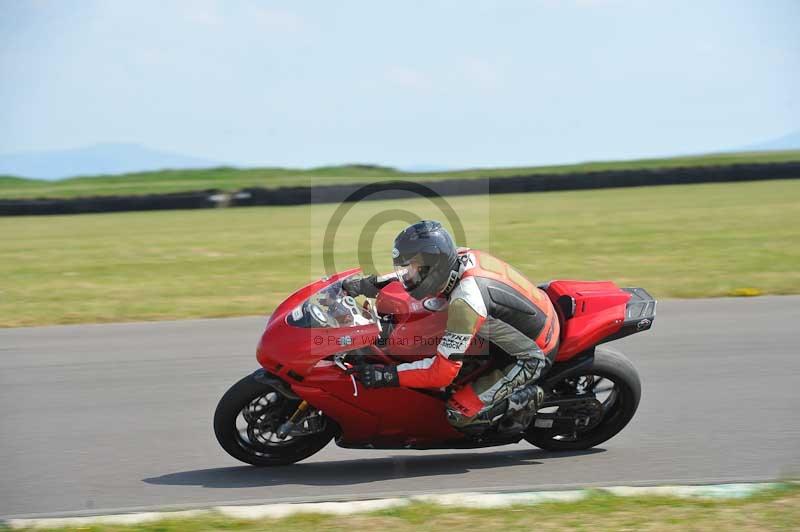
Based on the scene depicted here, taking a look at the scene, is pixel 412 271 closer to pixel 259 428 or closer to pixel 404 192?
pixel 259 428

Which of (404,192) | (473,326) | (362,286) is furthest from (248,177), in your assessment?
(473,326)

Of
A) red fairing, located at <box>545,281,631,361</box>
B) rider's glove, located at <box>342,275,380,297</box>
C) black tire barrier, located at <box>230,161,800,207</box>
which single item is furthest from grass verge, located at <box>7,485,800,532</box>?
black tire barrier, located at <box>230,161,800,207</box>

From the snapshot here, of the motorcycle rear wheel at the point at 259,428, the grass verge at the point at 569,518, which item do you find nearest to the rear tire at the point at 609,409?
the grass verge at the point at 569,518

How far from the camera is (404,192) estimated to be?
2792 cm

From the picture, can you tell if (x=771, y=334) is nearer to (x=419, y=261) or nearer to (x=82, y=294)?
(x=419, y=261)

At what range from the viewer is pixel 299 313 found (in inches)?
200

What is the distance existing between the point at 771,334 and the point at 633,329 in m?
3.53

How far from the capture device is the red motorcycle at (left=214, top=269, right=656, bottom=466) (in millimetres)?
5055

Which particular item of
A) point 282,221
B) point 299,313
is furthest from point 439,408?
point 282,221

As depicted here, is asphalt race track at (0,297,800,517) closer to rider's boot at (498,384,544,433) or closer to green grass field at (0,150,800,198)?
rider's boot at (498,384,544,433)

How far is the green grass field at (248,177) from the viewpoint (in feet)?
117

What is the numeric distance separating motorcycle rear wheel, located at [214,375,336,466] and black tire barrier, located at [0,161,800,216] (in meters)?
20.0

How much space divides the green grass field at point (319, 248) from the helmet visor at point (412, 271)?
5.77 metres

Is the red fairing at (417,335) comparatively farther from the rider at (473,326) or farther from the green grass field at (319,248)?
the green grass field at (319,248)
